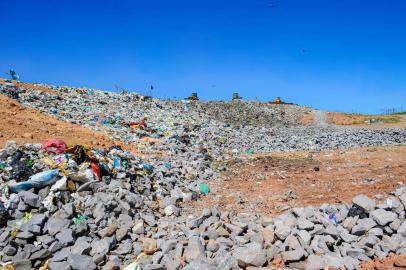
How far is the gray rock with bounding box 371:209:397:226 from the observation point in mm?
6065

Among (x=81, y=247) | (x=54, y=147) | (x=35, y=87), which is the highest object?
(x=35, y=87)

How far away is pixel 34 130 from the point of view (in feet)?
37.4

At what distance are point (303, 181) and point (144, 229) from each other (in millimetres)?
4599

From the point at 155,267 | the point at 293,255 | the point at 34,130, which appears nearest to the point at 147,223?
the point at 155,267

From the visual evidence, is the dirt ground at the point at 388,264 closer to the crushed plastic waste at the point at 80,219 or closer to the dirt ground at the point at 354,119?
the crushed plastic waste at the point at 80,219

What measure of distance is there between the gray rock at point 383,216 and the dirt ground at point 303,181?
1474 millimetres

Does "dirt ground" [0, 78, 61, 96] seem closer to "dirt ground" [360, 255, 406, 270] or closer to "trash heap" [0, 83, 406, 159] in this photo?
"trash heap" [0, 83, 406, 159]

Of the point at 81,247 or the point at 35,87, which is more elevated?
the point at 35,87

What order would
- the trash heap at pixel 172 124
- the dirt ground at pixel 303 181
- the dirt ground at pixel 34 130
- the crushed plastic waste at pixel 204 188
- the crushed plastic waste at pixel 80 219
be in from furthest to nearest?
the trash heap at pixel 172 124 < the dirt ground at pixel 34 130 < the crushed plastic waste at pixel 204 188 < the dirt ground at pixel 303 181 < the crushed plastic waste at pixel 80 219

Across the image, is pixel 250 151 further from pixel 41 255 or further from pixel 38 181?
pixel 41 255

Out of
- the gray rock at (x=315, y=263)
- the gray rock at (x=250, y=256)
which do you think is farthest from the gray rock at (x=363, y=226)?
the gray rock at (x=250, y=256)

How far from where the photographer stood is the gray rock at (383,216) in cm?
607

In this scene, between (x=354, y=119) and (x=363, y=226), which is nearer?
(x=363, y=226)

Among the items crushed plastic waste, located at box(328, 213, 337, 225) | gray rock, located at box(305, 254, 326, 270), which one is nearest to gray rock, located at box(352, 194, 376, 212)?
crushed plastic waste, located at box(328, 213, 337, 225)
